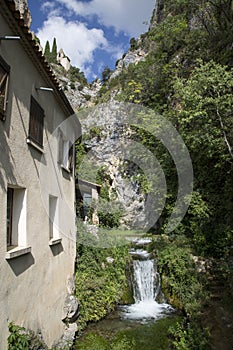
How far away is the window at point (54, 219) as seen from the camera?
693 centimetres

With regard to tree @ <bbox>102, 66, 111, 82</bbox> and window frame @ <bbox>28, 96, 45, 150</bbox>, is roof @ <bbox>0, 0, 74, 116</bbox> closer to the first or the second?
window frame @ <bbox>28, 96, 45, 150</bbox>

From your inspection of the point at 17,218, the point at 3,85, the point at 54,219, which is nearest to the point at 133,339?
the point at 54,219

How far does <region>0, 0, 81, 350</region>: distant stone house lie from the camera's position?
420cm

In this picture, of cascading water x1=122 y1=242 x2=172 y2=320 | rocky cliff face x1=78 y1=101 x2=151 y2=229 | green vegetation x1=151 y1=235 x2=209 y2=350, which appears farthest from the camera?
rocky cliff face x1=78 y1=101 x2=151 y2=229

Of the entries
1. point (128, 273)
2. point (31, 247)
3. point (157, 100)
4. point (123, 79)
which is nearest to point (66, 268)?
point (31, 247)

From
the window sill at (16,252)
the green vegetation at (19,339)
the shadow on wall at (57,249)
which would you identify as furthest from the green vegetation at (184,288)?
the window sill at (16,252)

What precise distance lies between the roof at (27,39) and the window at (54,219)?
3067 millimetres

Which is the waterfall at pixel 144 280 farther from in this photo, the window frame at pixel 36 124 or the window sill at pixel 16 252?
the window frame at pixel 36 124

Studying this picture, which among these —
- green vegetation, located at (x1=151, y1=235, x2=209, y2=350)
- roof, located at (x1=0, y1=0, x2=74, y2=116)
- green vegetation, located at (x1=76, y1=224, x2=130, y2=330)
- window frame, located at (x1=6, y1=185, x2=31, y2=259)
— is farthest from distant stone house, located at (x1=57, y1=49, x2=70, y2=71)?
window frame, located at (x1=6, y1=185, x2=31, y2=259)

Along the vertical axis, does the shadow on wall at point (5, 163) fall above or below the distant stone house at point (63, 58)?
below

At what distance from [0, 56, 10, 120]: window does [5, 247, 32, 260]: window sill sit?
2.22 metres

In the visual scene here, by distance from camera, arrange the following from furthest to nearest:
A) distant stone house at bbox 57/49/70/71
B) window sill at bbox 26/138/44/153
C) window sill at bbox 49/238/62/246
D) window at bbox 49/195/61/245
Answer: distant stone house at bbox 57/49/70/71
window at bbox 49/195/61/245
window sill at bbox 49/238/62/246
window sill at bbox 26/138/44/153

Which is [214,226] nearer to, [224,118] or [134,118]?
[224,118]

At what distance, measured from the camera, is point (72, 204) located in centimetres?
918
